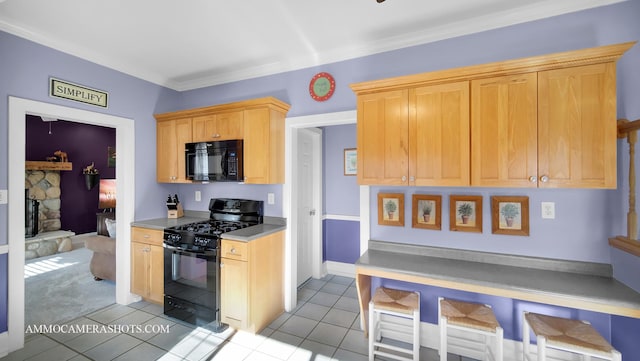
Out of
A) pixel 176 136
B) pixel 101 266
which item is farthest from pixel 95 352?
pixel 176 136

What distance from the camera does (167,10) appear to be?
2.11 metres

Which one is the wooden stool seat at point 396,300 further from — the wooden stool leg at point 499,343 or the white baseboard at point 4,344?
the white baseboard at point 4,344

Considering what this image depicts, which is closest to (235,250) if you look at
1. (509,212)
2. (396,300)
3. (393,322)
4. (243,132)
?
(243,132)

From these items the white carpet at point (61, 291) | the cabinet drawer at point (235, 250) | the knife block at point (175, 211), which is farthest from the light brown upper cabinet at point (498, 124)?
the white carpet at point (61, 291)

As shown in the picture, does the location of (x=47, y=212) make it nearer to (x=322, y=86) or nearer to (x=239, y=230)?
(x=239, y=230)

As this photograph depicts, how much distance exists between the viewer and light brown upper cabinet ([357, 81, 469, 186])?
1.99m

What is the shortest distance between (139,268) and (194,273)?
905 mm


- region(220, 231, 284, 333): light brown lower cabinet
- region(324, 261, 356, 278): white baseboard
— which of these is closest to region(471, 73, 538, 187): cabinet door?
region(220, 231, 284, 333): light brown lower cabinet

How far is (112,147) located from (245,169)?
5.40m

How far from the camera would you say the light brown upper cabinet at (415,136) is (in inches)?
78.2

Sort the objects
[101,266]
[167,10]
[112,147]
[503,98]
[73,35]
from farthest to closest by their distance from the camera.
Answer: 1. [112,147]
2. [101,266]
3. [73,35]
4. [167,10]
5. [503,98]

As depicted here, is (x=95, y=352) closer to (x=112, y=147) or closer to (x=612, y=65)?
(x=612, y=65)

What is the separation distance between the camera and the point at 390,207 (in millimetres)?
2488

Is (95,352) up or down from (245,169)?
down
